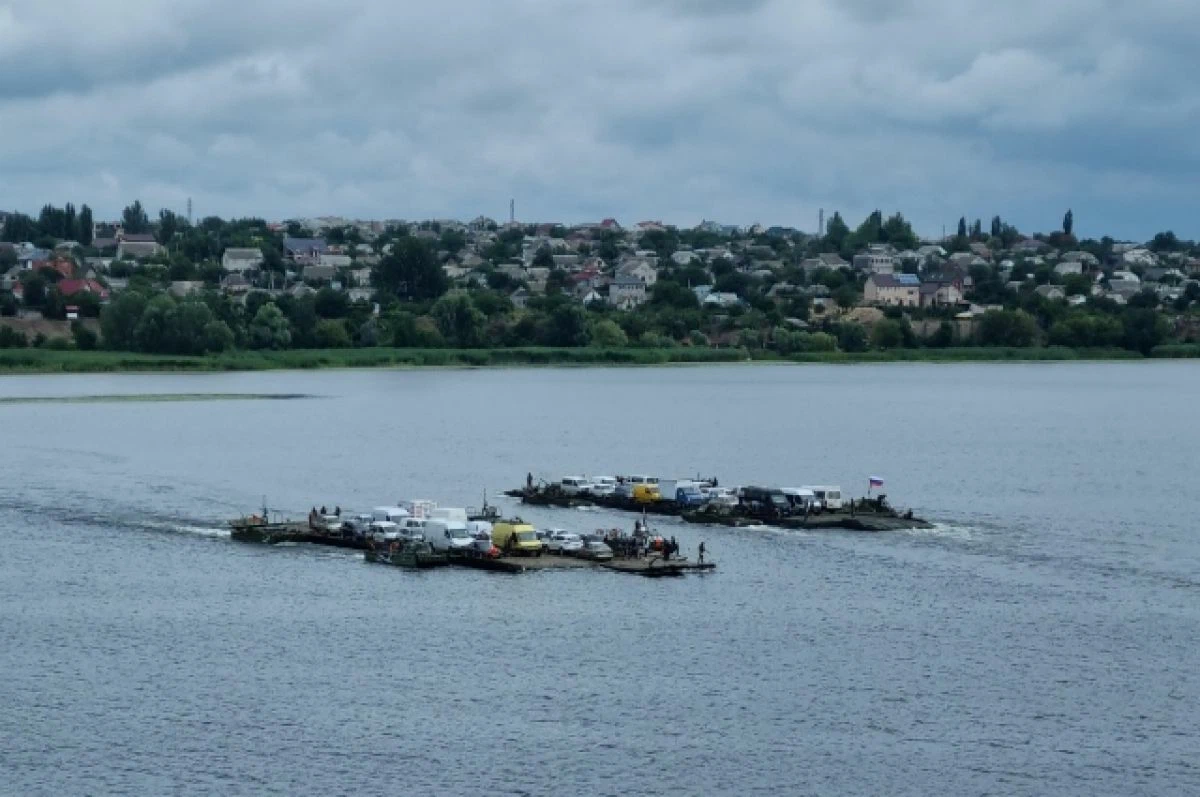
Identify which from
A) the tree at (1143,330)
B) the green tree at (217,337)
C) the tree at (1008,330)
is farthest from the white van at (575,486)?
the tree at (1143,330)

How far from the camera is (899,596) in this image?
181ft

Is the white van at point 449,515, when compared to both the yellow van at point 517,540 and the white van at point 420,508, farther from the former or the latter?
the yellow van at point 517,540

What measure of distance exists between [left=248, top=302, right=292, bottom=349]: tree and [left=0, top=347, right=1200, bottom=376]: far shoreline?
3.05ft

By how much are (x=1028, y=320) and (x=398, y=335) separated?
6288 centimetres

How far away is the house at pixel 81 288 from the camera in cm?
16825

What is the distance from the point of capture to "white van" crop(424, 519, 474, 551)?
200ft

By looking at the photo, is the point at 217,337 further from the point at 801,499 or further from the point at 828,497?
the point at 801,499

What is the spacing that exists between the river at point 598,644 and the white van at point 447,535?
2425 mm

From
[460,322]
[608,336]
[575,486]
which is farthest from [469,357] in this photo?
[575,486]

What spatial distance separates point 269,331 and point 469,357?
17836 millimetres

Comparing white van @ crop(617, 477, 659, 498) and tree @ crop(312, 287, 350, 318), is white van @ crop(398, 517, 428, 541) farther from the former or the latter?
tree @ crop(312, 287, 350, 318)

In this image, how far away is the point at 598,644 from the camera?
48625 millimetres

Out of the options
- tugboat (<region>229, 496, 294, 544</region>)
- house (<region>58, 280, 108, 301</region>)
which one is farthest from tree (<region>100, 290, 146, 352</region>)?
tugboat (<region>229, 496, 294, 544</region>)

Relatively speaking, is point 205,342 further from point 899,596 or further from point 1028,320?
point 899,596
